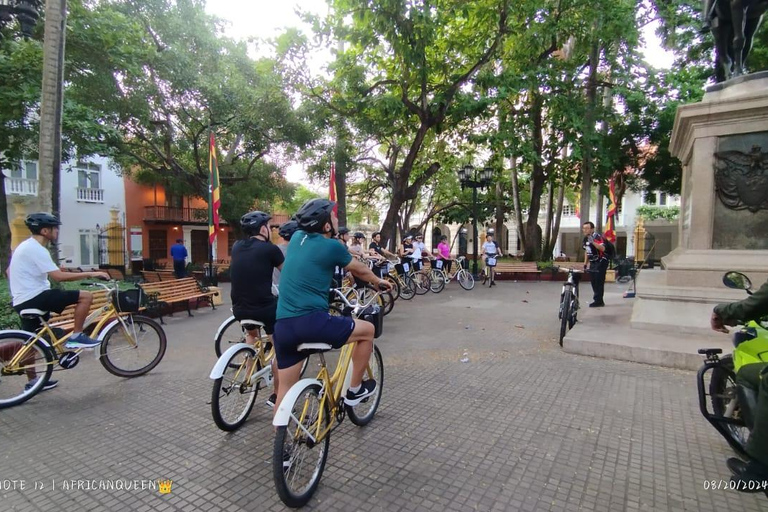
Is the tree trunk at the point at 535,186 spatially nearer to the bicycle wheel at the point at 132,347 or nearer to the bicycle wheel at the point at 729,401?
the bicycle wheel at the point at 729,401

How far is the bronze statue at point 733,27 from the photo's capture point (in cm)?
649

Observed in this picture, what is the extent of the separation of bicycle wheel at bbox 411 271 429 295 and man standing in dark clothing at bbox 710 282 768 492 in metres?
9.83

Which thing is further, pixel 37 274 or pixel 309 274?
pixel 37 274

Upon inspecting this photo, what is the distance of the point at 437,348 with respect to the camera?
645cm

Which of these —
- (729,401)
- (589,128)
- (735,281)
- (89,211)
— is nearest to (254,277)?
(735,281)

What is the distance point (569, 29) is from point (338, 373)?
14210 millimetres

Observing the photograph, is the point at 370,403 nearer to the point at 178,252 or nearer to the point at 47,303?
the point at 47,303

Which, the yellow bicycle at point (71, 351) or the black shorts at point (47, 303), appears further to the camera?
the black shorts at point (47, 303)

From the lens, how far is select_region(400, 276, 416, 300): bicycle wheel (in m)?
11.4

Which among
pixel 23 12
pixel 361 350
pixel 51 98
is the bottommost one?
pixel 361 350

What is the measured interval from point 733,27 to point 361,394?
7.89 meters

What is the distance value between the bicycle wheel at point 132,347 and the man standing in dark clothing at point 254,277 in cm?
205

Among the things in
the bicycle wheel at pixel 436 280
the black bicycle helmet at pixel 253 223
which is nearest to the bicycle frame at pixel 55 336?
the black bicycle helmet at pixel 253 223

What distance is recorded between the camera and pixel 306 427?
2.80 metres
